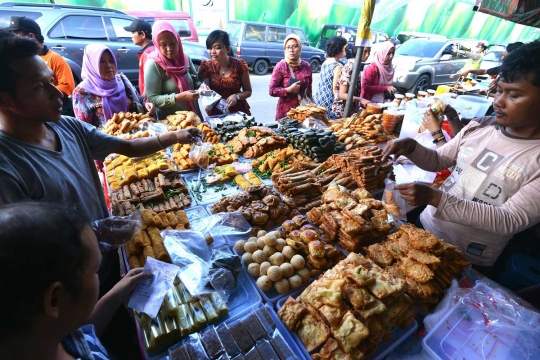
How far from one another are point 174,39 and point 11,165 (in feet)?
10.7

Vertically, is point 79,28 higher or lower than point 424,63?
higher

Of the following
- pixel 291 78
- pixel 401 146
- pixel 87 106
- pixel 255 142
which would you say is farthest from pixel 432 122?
pixel 87 106

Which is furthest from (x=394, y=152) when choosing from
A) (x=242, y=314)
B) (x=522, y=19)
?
(x=522, y=19)

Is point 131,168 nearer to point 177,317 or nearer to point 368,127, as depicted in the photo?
point 177,317

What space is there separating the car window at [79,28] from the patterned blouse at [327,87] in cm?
792

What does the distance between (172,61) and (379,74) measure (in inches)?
158

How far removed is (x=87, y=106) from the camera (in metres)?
4.03

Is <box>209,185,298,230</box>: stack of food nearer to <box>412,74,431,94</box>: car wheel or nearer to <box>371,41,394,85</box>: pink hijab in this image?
<box>371,41,394,85</box>: pink hijab

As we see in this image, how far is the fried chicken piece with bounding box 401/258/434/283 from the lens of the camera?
5.55ft

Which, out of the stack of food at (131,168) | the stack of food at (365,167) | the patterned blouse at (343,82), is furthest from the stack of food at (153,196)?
the patterned blouse at (343,82)

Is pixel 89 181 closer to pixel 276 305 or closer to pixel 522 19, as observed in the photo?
pixel 276 305

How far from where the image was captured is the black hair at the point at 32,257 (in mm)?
659

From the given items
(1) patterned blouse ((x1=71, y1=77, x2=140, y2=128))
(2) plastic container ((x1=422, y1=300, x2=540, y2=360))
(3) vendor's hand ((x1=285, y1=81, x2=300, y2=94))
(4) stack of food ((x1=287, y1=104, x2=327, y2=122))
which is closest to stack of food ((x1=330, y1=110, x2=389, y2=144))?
(4) stack of food ((x1=287, y1=104, x2=327, y2=122))

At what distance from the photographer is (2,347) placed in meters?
0.71
